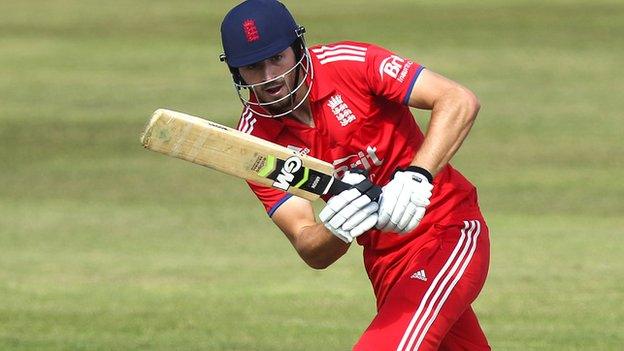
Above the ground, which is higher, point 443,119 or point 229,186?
point 443,119

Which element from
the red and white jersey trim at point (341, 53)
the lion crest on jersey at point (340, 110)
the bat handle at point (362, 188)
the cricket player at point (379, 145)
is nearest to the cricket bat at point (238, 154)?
the bat handle at point (362, 188)

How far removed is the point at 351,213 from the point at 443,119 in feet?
1.79

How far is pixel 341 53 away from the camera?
5.17 meters

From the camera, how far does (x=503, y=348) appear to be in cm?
749

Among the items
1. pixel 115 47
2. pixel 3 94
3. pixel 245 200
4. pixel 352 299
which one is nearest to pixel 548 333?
pixel 352 299

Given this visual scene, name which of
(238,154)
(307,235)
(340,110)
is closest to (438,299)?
(307,235)

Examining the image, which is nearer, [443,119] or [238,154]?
[238,154]

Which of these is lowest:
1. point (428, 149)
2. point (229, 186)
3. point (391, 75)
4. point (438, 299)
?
point (229, 186)

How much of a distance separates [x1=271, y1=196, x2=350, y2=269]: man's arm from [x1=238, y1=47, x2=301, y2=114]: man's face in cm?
48

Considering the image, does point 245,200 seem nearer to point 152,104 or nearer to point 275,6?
point 152,104

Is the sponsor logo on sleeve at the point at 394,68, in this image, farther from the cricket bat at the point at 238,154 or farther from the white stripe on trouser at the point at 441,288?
the white stripe on trouser at the point at 441,288

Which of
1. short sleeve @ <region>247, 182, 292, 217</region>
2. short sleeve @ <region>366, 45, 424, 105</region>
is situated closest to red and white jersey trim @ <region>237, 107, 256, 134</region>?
short sleeve @ <region>247, 182, 292, 217</region>

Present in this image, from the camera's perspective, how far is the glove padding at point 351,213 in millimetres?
4574

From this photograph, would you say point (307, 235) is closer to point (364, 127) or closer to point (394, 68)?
point (364, 127)
